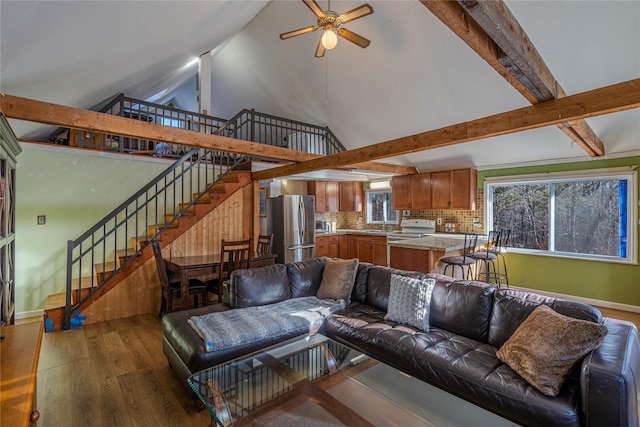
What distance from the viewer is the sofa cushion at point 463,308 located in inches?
97.0

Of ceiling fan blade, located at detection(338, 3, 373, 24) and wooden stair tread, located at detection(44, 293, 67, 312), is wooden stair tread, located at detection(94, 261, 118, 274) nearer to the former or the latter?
wooden stair tread, located at detection(44, 293, 67, 312)

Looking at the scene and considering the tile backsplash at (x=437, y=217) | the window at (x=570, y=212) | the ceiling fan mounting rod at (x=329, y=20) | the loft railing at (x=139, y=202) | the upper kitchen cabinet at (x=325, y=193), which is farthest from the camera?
the upper kitchen cabinet at (x=325, y=193)

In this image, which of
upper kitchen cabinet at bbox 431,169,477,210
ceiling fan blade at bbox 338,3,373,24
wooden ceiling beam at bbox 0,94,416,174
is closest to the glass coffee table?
wooden ceiling beam at bbox 0,94,416,174

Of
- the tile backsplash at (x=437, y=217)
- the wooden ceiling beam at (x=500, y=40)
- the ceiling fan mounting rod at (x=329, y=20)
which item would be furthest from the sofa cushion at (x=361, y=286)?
the tile backsplash at (x=437, y=217)

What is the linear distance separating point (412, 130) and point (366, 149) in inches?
78.9

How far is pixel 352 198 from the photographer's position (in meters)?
7.80

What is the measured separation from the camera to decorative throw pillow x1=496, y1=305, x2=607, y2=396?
1.72m

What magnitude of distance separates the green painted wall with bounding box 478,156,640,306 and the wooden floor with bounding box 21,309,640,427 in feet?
17.6

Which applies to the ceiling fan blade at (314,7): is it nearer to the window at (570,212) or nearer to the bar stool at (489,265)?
the bar stool at (489,265)

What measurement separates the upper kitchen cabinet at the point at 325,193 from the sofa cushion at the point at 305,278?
396 centimetres

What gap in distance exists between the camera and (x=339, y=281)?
3461 millimetres

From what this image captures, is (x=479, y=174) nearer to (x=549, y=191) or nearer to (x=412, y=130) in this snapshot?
(x=549, y=191)

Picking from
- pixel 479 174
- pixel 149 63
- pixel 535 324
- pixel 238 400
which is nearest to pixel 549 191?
pixel 479 174

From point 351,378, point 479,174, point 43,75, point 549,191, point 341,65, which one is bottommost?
point 351,378
